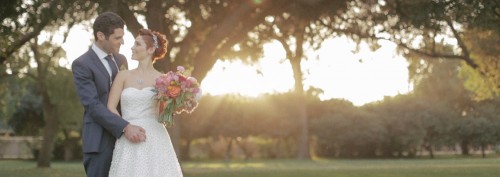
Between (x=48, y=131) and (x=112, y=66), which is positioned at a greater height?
(x=48, y=131)

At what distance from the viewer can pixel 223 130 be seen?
62.6 m

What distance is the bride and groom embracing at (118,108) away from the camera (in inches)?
244

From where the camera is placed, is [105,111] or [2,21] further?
[2,21]

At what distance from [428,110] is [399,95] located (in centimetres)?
446

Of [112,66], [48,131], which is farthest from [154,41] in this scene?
[48,131]

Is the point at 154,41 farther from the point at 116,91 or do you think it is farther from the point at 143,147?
the point at 143,147

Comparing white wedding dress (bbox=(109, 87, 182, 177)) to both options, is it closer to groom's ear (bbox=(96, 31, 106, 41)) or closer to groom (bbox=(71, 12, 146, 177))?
groom (bbox=(71, 12, 146, 177))

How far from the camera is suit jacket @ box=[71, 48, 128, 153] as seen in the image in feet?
20.2

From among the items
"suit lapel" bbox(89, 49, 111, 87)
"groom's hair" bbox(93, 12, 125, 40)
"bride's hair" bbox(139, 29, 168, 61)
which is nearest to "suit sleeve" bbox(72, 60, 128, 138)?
"suit lapel" bbox(89, 49, 111, 87)

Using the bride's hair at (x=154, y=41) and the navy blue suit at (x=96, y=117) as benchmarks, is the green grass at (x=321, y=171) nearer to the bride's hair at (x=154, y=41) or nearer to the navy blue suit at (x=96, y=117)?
the bride's hair at (x=154, y=41)

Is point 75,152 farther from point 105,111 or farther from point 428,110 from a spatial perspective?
point 105,111

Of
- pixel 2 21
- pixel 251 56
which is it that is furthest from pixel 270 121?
pixel 2 21

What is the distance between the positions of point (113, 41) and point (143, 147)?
3.07ft

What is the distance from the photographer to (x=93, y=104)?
20.2 ft
